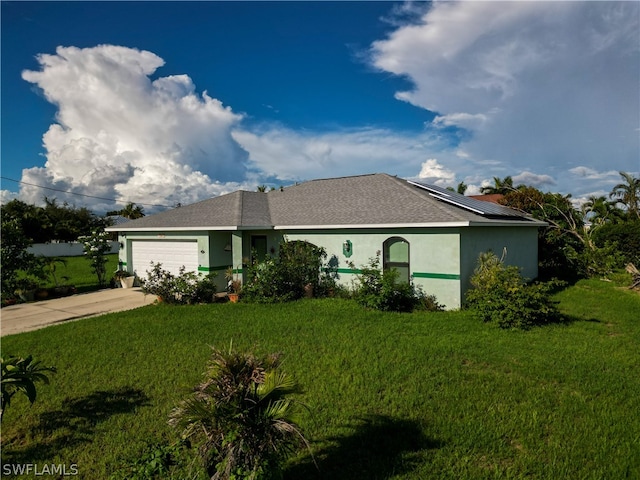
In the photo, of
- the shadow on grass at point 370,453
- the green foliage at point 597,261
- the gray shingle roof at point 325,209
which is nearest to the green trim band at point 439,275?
the gray shingle roof at point 325,209

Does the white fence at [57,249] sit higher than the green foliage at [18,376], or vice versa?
the white fence at [57,249]

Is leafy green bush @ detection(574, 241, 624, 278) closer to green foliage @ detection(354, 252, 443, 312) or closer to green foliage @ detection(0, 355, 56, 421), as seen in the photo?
green foliage @ detection(354, 252, 443, 312)

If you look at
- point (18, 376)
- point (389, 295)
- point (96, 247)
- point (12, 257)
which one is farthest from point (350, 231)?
point (12, 257)

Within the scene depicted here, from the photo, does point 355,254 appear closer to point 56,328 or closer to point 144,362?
point 144,362

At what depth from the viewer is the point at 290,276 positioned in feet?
44.5

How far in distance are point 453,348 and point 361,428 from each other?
3.69m

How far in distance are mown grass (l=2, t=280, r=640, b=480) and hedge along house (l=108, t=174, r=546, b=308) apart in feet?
9.05

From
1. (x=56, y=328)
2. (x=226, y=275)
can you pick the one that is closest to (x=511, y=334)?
(x=226, y=275)

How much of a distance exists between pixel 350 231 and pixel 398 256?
Answer: 1989mm

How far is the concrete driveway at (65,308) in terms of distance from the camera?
11.0 meters

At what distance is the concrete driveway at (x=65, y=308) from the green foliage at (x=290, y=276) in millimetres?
4139

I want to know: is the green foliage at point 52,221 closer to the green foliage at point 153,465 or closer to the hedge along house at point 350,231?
the hedge along house at point 350,231

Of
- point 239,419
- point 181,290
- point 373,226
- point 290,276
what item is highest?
point 373,226

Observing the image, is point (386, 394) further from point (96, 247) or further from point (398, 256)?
point (96, 247)
